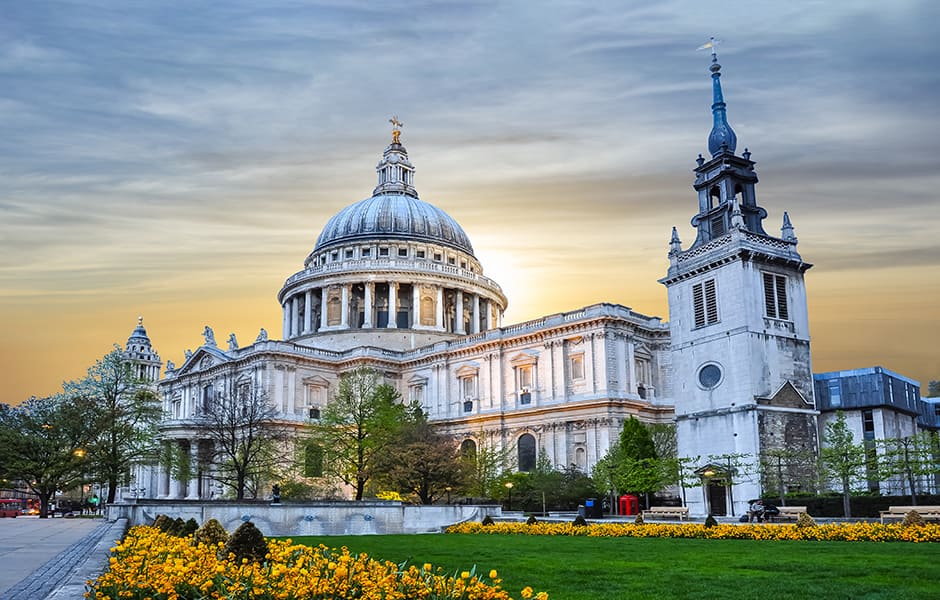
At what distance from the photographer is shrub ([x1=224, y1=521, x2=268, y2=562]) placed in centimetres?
1363

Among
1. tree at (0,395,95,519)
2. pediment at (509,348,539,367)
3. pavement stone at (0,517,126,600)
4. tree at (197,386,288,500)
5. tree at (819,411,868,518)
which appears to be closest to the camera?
pavement stone at (0,517,126,600)

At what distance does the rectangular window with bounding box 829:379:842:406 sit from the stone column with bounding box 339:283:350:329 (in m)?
51.2

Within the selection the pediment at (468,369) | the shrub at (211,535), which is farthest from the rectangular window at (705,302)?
the shrub at (211,535)

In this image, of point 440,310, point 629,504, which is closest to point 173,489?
point 440,310

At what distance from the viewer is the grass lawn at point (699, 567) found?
46.1ft

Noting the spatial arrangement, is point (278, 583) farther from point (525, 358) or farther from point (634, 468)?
point (525, 358)

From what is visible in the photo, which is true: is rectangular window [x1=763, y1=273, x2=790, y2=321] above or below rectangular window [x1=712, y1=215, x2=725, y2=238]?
below

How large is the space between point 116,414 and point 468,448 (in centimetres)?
2867

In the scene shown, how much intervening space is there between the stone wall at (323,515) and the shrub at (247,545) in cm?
2245

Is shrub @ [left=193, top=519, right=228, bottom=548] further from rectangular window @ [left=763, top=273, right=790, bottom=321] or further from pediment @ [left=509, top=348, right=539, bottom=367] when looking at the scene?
pediment @ [left=509, top=348, right=539, bottom=367]

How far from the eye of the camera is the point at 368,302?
3757 inches

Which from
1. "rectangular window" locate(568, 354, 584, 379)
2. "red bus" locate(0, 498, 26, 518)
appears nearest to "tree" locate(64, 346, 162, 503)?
"red bus" locate(0, 498, 26, 518)

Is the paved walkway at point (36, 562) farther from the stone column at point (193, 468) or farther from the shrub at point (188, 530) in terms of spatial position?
the stone column at point (193, 468)

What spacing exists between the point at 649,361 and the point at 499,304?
3831 centimetres
